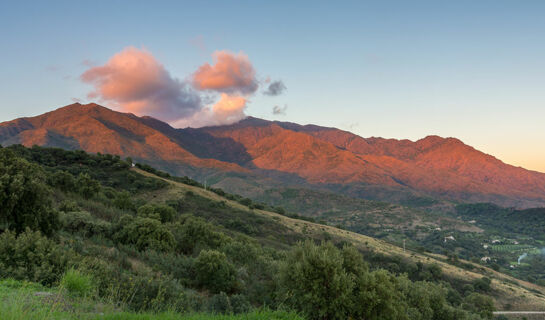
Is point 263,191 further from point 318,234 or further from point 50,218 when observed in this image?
point 50,218

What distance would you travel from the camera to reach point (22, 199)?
43.4 ft

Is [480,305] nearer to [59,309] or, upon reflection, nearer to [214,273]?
[214,273]

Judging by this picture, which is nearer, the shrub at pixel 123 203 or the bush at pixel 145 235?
the bush at pixel 145 235

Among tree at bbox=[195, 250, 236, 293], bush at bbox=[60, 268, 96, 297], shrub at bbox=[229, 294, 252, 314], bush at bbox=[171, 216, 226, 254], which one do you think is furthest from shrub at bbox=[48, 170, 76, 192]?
bush at bbox=[60, 268, 96, 297]

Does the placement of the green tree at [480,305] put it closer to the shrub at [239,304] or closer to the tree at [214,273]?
the tree at [214,273]

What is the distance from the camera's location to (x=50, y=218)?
1381 centimetres

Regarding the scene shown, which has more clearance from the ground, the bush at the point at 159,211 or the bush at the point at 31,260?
the bush at the point at 31,260

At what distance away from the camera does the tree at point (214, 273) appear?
1363 cm

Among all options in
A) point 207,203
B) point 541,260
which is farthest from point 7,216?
point 541,260

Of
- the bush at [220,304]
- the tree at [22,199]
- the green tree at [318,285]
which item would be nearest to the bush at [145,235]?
the tree at [22,199]

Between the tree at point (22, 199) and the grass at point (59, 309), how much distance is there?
679 centimetres

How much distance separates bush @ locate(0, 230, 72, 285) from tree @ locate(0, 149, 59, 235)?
4401 mm

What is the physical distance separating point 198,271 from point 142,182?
48.2m

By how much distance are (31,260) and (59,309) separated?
417cm
